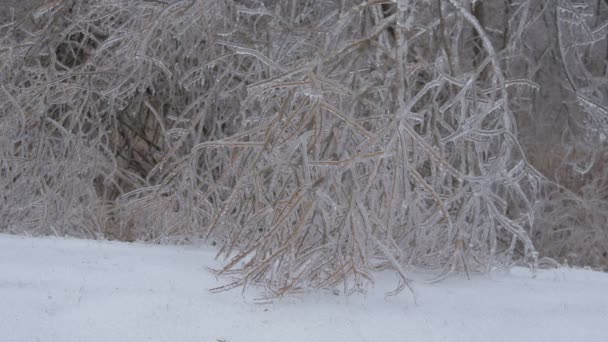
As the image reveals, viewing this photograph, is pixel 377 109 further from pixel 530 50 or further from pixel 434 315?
pixel 530 50

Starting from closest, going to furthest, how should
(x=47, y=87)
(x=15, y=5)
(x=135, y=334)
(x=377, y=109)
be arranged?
(x=135, y=334)
(x=377, y=109)
(x=47, y=87)
(x=15, y=5)

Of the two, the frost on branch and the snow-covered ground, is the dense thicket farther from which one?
the snow-covered ground

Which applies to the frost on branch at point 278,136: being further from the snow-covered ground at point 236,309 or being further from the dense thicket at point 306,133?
the snow-covered ground at point 236,309

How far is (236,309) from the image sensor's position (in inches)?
164

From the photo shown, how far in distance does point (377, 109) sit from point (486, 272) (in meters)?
1.41

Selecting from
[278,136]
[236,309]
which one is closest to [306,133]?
[278,136]

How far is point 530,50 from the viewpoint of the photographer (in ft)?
31.6

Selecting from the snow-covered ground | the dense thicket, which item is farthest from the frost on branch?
the snow-covered ground

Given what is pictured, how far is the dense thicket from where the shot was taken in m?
4.26

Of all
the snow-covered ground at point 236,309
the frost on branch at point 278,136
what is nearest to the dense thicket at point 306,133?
the frost on branch at point 278,136

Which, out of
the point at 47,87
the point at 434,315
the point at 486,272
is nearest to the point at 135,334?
the point at 434,315

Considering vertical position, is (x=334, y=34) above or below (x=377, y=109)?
above

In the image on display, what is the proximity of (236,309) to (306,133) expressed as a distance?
1038 millimetres

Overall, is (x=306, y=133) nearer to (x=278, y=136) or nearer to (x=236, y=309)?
(x=278, y=136)
